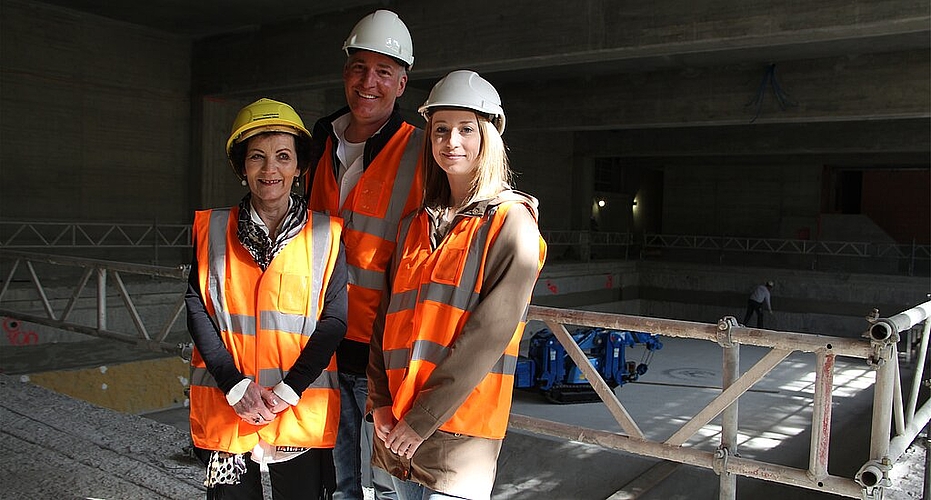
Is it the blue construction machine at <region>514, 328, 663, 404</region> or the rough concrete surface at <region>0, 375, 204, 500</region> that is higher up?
the rough concrete surface at <region>0, 375, 204, 500</region>

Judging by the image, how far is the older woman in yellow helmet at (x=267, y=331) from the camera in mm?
2592

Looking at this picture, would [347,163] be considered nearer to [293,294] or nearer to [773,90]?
[293,294]

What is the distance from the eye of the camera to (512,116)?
21828mm

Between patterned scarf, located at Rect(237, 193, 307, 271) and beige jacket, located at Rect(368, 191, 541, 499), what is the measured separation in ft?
2.39

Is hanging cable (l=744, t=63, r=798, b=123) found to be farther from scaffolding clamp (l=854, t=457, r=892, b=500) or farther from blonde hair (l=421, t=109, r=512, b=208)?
blonde hair (l=421, t=109, r=512, b=208)

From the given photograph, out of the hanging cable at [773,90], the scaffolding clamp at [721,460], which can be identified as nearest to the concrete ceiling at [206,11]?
the hanging cable at [773,90]

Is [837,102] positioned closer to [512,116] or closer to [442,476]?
[512,116]

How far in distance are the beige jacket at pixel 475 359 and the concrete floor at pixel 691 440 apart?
475 centimetres

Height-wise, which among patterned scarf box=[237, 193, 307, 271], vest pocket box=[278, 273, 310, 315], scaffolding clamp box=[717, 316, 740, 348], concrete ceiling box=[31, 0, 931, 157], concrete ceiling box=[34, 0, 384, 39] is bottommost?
scaffolding clamp box=[717, 316, 740, 348]

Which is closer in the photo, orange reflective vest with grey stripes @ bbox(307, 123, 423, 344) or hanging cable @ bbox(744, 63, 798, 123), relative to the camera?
orange reflective vest with grey stripes @ bbox(307, 123, 423, 344)

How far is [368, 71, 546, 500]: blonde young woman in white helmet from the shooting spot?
2166 mm

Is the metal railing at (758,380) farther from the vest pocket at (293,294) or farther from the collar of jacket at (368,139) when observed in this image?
the vest pocket at (293,294)

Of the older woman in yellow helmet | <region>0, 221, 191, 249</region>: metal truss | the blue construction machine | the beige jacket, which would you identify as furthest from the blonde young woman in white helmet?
<region>0, 221, 191, 249</region>: metal truss

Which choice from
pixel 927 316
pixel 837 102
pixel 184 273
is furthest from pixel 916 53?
pixel 184 273
